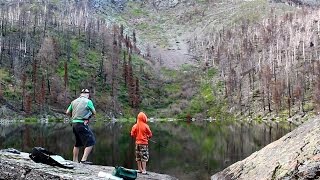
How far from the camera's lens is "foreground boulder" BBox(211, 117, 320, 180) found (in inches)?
565

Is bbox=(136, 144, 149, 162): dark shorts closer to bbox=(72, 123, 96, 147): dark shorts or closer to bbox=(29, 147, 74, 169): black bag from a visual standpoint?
bbox=(72, 123, 96, 147): dark shorts

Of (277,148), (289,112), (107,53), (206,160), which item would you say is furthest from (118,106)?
(277,148)

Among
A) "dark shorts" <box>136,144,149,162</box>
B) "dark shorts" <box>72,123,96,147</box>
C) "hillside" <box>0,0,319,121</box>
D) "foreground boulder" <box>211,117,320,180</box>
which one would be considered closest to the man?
"dark shorts" <box>72,123,96,147</box>

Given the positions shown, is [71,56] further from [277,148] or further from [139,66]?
[277,148]

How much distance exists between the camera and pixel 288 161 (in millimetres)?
17234

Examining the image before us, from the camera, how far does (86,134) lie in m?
18.8

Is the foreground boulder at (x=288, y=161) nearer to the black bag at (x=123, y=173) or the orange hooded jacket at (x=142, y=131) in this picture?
the orange hooded jacket at (x=142, y=131)

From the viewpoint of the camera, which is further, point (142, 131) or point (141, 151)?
point (141, 151)

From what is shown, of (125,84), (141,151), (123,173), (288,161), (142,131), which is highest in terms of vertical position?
(142,131)

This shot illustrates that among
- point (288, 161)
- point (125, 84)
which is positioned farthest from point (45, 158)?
point (125, 84)

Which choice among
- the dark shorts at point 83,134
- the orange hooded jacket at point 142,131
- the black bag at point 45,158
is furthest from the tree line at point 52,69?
the black bag at point 45,158

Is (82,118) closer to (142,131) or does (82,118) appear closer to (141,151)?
(142,131)

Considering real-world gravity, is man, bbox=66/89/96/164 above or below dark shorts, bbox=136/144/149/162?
above

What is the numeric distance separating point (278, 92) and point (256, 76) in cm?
3858
